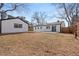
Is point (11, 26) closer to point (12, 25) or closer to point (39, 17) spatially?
point (12, 25)

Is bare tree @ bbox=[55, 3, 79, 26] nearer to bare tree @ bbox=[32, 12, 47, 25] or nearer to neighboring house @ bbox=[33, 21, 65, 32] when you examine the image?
neighboring house @ bbox=[33, 21, 65, 32]

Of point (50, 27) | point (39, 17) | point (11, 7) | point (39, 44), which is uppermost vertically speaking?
point (11, 7)

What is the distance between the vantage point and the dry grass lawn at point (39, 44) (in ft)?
11.3

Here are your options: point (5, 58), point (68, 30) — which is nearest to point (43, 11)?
point (68, 30)

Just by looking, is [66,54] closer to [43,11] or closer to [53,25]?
[53,25]

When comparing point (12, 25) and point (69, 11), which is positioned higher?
point (69, 11)

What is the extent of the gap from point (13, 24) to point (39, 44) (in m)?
0.52

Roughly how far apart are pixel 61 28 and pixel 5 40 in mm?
910

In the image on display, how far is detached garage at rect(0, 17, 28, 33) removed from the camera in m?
3.48

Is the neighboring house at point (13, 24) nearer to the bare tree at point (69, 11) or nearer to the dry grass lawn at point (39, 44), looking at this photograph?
the dry grass lawn at point (39, 44)

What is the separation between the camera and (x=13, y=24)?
3.50 meters

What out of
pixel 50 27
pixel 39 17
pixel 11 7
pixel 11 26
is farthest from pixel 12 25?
pixel 50 27

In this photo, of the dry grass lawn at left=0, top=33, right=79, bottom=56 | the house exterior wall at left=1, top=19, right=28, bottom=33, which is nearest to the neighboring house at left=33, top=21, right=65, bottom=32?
the dry grass lawn at left=0, top=33, right=79, bottom=56

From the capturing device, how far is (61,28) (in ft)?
11.5
